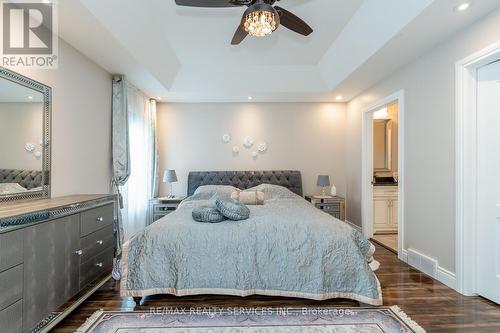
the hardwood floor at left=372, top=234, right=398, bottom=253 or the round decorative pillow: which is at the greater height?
the round decorative pillow

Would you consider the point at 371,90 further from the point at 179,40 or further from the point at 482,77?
the point at 179,40

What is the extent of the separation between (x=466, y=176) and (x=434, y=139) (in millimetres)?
575

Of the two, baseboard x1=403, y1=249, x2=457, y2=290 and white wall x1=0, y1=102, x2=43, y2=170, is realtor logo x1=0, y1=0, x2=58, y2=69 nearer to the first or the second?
white wall x1=0, y1=102, x2=43, y2=170

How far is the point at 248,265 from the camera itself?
2.45m

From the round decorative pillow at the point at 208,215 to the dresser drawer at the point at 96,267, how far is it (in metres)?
1.03

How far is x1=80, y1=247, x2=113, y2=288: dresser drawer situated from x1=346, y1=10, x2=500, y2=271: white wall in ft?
11.9

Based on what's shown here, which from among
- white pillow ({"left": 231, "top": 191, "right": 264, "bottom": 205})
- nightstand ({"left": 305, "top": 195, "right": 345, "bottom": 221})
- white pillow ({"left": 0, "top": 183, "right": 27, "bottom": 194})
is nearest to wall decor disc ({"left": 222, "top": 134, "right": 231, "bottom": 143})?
white pillow ({"left": 231, "top": 191, "right": 264, "bottom": 205})

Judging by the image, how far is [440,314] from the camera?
7.48ft

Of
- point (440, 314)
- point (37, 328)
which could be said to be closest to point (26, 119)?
point (37, 328)

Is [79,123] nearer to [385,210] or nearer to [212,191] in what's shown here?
[212,191]

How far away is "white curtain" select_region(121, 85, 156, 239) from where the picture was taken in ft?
13.9

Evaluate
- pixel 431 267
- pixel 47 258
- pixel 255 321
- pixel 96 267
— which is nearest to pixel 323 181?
pixel 431 267

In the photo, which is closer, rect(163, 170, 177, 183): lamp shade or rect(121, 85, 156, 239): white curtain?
rect(121, 85, 156, 239): white curtain

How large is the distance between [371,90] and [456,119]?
6.16 ft
